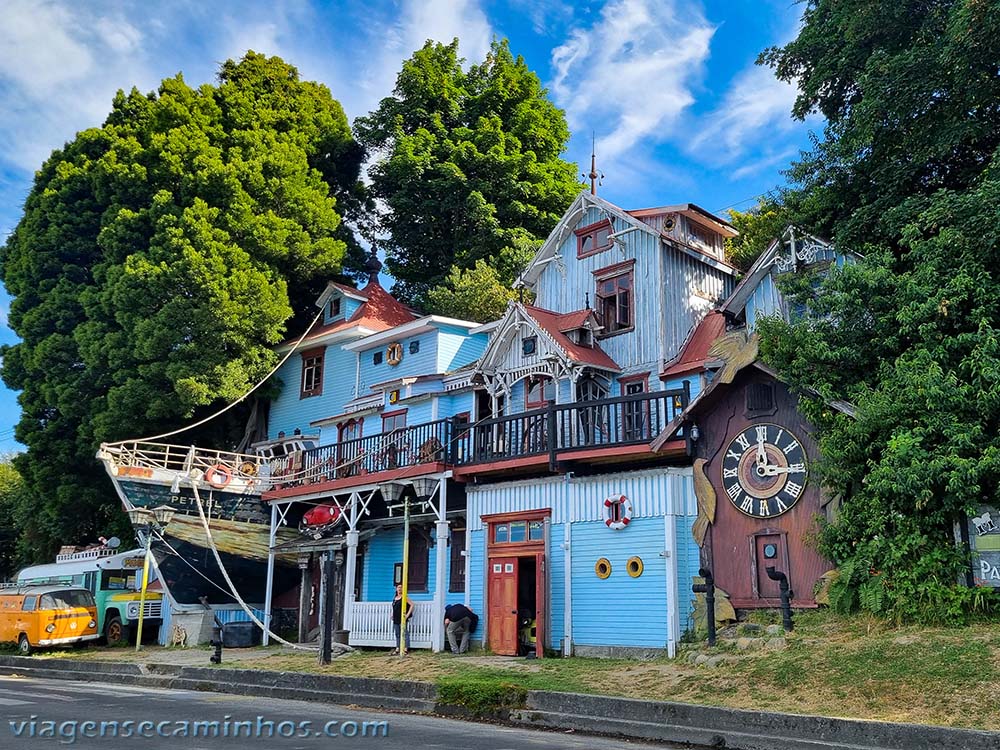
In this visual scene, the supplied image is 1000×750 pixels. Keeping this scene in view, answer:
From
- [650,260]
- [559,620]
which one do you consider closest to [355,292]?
[650,260]

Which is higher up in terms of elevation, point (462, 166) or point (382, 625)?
point (462, 166)

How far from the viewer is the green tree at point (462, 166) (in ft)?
135

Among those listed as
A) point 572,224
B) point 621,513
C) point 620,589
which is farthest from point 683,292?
point 620,589

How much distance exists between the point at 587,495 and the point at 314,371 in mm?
18140

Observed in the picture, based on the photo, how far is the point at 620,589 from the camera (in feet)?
61.3

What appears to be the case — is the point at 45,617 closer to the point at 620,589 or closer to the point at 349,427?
the point at 349,427

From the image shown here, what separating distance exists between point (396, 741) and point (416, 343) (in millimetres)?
19718

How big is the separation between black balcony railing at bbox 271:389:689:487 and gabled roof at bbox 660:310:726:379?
1.06m

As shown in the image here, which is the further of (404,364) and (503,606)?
(404,364)

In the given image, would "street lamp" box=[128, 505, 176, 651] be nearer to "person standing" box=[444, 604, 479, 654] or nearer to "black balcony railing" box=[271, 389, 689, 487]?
"black balcony railing" box=[271, 389, 689, 487]

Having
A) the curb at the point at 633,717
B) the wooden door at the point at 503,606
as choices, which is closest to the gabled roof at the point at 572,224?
the wooden door at the point at 503,606

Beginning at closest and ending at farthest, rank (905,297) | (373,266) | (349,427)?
(905,297) < (349,427) < (373,266)

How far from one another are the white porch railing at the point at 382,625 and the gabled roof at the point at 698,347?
814 cm

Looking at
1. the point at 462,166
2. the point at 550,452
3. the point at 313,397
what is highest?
Answer: the point at 462,166
